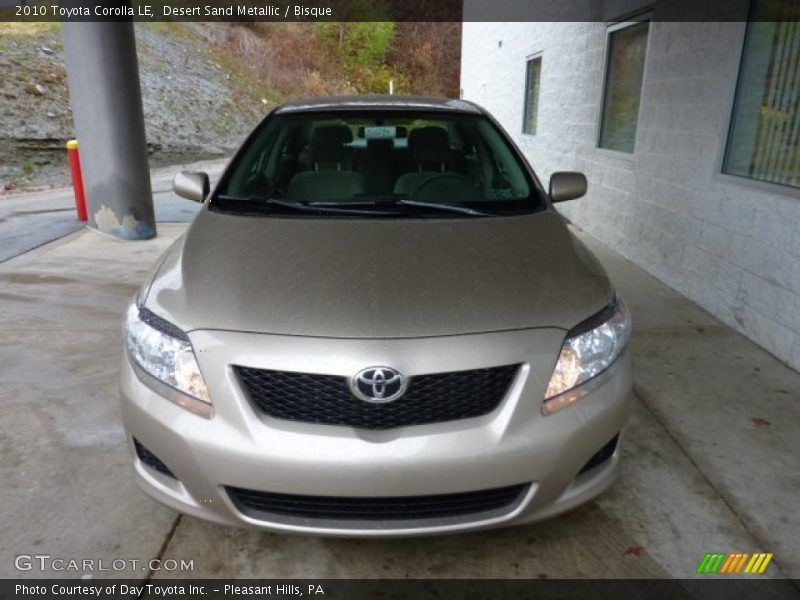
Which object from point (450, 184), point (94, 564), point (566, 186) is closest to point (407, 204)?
point (450, 184)

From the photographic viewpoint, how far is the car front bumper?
71.1 inches

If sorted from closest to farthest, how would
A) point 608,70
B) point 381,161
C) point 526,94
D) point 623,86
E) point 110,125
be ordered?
point 381,161 → point 110,125 → point 623,86 → point 608,70 → point 526,94

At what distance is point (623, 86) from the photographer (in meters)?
6.73

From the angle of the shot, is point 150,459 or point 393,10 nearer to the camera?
point 150,459

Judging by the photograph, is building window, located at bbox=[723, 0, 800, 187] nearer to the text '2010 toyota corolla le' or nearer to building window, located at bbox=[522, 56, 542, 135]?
the text '2010 toyota corolla le'

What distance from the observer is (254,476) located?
1836 millimetres

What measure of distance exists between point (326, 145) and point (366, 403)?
2.13 m

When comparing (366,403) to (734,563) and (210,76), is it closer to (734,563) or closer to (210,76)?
(734,563)

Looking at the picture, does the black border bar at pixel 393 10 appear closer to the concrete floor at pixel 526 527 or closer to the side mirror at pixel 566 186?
the side mirror at pixel 566 186

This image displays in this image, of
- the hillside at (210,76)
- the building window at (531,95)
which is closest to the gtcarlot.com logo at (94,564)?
Result: the building window at (531,95)

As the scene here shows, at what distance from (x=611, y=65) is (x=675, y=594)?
627cm

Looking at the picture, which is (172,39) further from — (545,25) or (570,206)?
(570,206)

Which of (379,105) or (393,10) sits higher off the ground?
(393,10)

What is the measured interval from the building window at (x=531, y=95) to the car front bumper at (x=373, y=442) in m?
9.26
